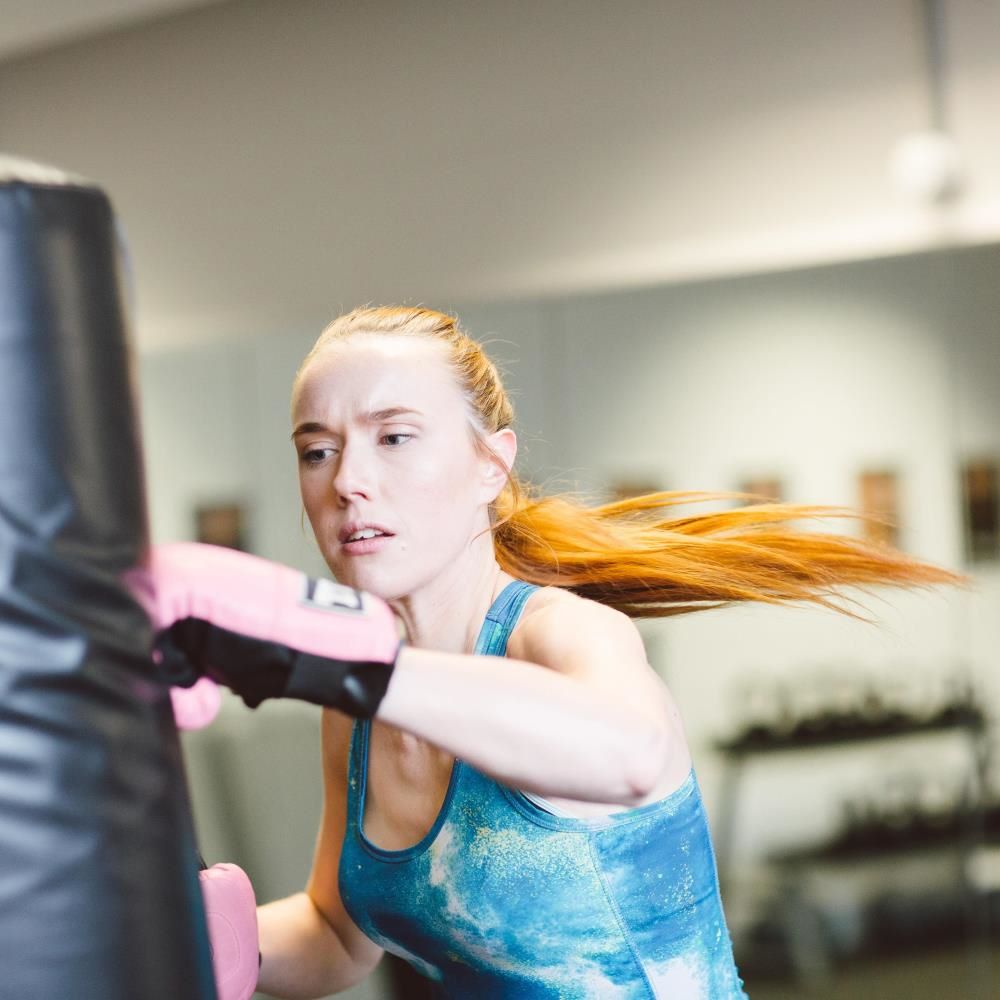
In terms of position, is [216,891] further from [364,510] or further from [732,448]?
[732,448]

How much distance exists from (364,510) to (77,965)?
22.5 inches

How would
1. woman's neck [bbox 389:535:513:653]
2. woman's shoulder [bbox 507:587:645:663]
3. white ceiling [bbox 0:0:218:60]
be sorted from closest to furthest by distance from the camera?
woman's shoulder [bbox 507:587:645:663] < woman's neck [bbox 389:535:513:653] < white ceiling [bbox 0:0:218:60]

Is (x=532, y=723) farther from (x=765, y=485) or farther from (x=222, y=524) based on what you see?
(x=222, y=524)

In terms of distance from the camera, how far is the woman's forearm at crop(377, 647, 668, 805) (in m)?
0.80

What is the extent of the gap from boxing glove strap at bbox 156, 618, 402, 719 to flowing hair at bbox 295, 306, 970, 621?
21.6 inches

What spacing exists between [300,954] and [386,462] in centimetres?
59

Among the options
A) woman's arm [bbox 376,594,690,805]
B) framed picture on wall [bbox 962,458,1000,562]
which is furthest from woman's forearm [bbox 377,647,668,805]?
framed picture on wall [bbox 962,458,1000,562]

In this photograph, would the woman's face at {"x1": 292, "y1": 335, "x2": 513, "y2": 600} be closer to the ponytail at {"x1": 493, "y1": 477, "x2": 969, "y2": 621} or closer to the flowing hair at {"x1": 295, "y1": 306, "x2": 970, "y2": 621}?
the flowing hair at {"x1": 295, "y1": 306, "x2": 970, "y2": 621}

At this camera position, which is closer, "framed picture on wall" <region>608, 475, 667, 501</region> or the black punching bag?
the black punching bag

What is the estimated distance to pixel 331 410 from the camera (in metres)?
1.20

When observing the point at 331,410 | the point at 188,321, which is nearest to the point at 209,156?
the point at 188,321

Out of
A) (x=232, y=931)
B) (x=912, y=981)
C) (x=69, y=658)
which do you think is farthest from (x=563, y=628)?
(x=912, y=981)

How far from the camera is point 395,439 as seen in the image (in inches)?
47.1

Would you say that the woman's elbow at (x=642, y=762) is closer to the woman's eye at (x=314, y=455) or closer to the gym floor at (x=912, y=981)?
the woman's eye at (x=314, y=455)
